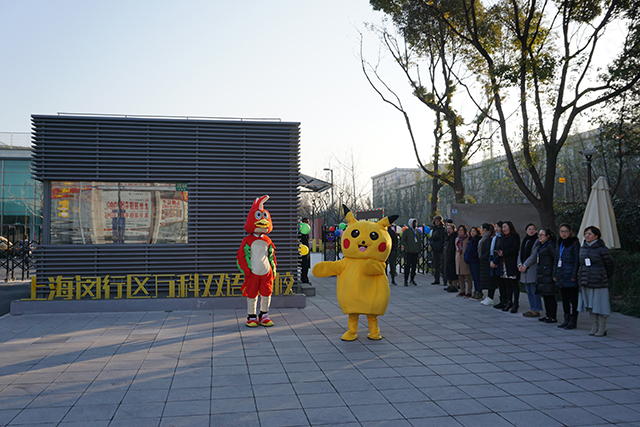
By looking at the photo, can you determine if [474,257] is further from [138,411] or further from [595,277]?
[138,411]

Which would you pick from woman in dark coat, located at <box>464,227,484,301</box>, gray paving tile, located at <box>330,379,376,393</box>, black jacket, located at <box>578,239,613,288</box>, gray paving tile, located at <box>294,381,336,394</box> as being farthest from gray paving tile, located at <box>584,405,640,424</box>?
woman in dark coat, located at <box>464,227,484,301</box>

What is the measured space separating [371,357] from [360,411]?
1.94 meters

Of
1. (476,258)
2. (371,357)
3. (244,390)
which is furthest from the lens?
(476,258)

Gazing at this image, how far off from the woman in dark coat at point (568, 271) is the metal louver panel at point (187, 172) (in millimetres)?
5302

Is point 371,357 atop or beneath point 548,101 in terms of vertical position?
beneath

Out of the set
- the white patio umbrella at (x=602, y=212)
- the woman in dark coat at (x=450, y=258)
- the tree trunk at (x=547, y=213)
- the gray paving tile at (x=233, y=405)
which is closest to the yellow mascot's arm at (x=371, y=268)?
the gray paving tile at (x=233, y=405)

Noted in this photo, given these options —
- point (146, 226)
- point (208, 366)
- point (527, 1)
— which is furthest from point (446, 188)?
point (208, 366)

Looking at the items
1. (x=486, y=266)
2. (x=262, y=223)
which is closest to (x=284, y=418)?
(x=262, y=223)

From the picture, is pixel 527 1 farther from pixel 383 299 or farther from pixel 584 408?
pixel 584 408

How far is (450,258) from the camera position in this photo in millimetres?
12672

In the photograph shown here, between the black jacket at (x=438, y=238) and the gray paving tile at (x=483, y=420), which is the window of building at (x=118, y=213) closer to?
the black jacket at (x=438, y=238)

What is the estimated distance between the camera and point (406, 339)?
751cm

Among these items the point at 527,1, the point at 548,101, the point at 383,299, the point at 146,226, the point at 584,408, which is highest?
the point at 527,1

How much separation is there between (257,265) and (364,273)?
2067mm
